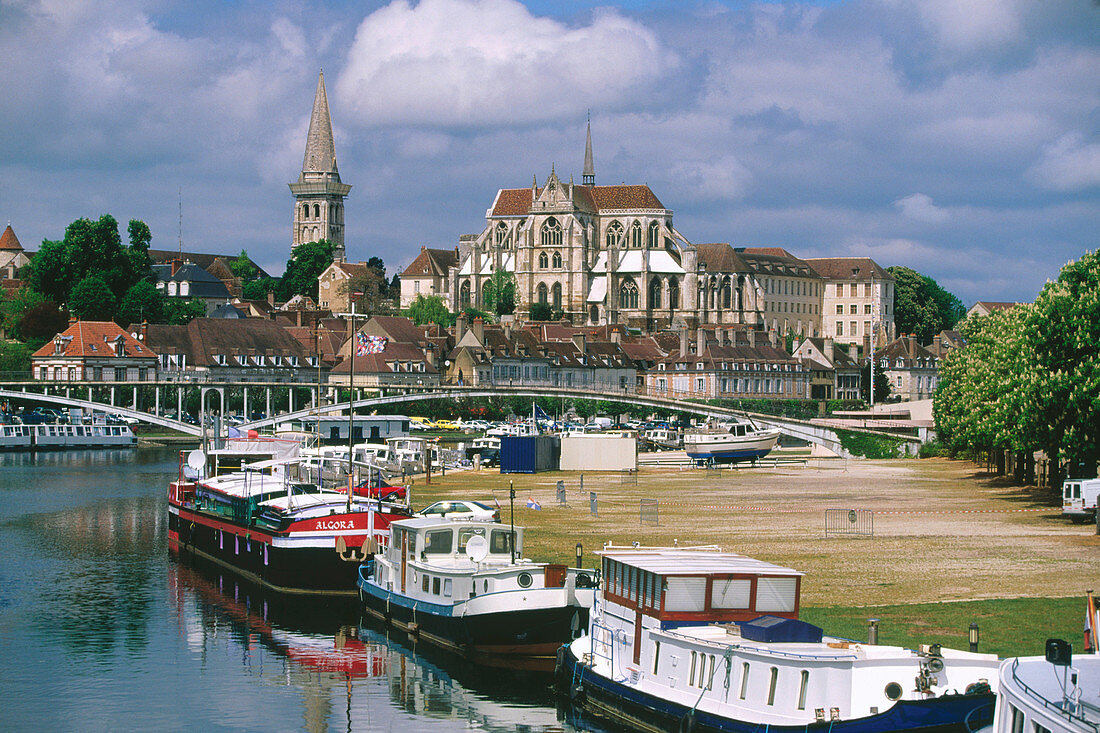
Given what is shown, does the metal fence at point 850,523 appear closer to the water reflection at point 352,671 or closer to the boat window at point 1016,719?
the water reflection at point 352,671

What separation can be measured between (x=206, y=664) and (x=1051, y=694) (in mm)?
23007

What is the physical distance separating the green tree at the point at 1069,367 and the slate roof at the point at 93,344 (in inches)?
4189

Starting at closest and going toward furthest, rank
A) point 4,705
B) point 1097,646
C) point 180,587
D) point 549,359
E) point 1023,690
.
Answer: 1. point 1023,690
2. point 1097,646
3. point 4,705
4. point 180,587
5. point 549,359

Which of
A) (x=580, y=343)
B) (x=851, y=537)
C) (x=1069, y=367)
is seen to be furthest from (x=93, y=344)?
(x=1069, y=367)

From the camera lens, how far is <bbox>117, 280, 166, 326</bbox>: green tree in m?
168

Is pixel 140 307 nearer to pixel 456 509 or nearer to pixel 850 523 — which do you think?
pixel 456 509

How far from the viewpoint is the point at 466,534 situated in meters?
38.4

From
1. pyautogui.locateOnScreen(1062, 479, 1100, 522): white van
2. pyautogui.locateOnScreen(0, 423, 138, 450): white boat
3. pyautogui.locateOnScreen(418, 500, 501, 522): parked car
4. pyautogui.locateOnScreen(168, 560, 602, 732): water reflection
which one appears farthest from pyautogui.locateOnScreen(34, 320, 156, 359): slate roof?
pyautogui.locateOnScreen(1062, 479, 1100, 522): white van

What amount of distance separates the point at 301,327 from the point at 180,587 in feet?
409

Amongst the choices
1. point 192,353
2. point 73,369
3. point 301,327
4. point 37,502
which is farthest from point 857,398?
point 37,502

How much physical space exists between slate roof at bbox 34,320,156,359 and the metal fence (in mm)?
101908

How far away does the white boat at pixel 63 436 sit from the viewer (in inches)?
4830

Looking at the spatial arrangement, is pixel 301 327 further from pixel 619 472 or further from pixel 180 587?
pixel 180 587

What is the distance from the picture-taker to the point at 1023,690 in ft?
63.1
